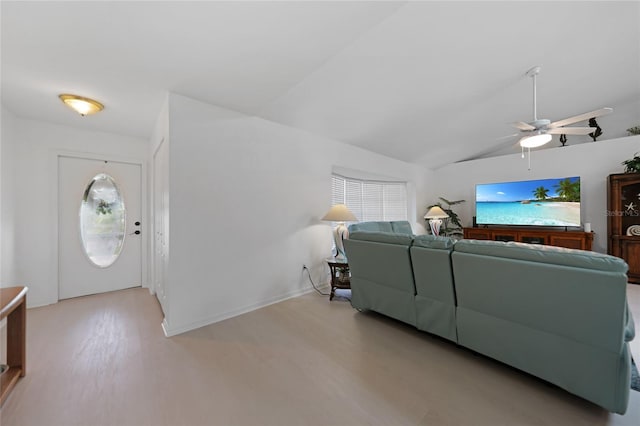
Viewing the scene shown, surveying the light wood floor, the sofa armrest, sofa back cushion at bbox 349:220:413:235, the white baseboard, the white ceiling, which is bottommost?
the light wood floor

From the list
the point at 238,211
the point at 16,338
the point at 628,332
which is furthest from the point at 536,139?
the point at 16,338

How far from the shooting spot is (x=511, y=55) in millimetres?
2709

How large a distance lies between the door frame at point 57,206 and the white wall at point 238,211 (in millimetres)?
1713

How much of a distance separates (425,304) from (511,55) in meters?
2.89

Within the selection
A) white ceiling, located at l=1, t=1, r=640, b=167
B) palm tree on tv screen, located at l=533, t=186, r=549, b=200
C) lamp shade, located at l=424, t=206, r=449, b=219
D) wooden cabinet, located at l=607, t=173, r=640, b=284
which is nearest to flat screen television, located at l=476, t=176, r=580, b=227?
palm tree on tv screen, located at l=533, t=186, r=549, b=200

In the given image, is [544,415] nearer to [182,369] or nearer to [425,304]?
[425,304]

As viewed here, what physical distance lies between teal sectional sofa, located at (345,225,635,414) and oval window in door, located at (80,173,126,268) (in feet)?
12.4

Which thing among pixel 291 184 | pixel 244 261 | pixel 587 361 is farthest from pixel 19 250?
pixel 587 361

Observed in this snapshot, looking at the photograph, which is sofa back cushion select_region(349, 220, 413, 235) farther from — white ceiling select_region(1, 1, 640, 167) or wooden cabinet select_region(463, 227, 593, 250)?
wooden cabinet select_region(463, 227, 593, 250)

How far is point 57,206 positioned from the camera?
10.2 feet

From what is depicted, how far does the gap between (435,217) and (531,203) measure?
175 centimetres

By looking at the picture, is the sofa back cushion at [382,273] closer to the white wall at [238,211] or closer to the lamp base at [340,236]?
the lamp base at [340,236]

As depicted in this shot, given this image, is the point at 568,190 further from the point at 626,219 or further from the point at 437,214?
the point at 437,214

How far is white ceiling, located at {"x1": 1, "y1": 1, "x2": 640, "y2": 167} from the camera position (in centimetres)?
160
